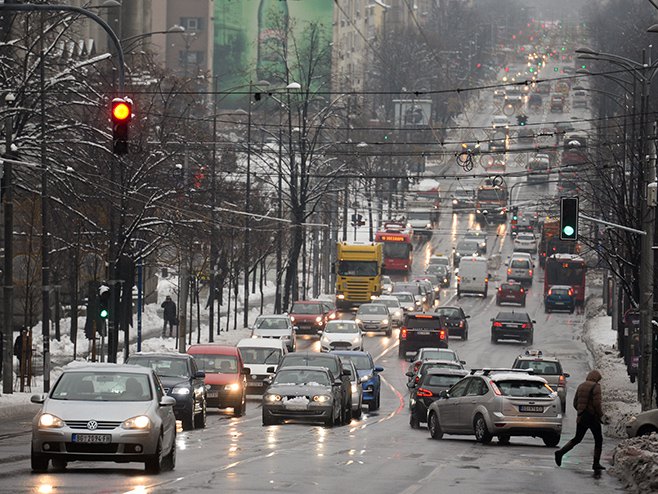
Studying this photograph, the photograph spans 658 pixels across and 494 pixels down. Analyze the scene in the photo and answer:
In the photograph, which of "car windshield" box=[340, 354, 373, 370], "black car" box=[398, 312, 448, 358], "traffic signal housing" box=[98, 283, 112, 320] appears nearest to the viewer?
"traffic signal housing" box=[98, 283, 112, 320]

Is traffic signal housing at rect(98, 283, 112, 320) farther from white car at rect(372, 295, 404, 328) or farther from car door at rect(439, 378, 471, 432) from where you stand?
white car at rect(372, 295, 404, 328)

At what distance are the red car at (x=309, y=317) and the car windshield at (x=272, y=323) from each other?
9.20 meters

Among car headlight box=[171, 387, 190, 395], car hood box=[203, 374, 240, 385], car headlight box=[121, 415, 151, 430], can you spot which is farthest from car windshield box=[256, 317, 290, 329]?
car headlight box=[121, 415, 151, 430]

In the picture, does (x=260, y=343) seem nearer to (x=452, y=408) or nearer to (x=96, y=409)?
(x=452, y=408)

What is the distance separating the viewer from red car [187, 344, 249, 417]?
39.5m

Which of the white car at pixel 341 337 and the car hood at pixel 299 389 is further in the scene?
the white car at pixel 341 337

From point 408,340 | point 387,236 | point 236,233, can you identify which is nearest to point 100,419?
point 408,340

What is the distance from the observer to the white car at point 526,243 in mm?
121625

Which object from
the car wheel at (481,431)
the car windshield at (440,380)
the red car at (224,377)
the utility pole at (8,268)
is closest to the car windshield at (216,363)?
the red car at (224,377)

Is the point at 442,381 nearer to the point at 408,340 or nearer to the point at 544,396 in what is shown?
the point at 544,396

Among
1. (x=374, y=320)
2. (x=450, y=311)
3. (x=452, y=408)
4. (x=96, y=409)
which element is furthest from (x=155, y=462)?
(x=450, y=311)

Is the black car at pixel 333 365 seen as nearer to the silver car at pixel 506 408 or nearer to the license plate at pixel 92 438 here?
Result: the silver car at pixel 506 408

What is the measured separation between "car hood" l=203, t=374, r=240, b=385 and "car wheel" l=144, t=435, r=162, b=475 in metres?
18.0

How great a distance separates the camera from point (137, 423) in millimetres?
21047
